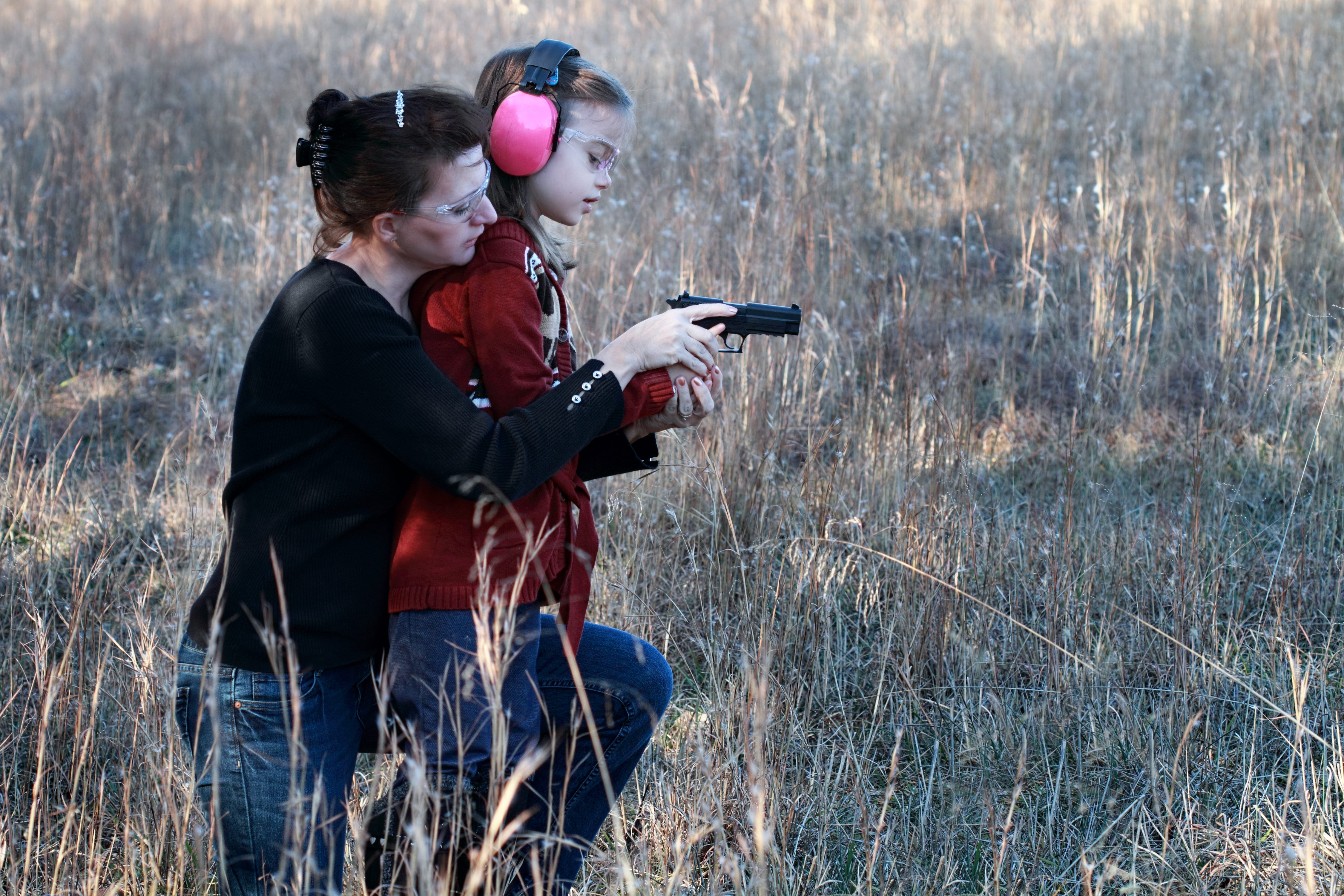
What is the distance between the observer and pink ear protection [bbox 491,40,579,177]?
6.17 ft

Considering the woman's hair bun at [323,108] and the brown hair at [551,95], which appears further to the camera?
the brown hair at [551,95]

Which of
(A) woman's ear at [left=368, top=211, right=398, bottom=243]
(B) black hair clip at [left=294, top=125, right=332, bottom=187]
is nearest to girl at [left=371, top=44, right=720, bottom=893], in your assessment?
(A) woman's ear at [left=368, top=211, right=398, bottom=243]

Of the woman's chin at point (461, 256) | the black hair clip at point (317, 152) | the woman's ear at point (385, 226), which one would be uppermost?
the black hair clip at point (317, 152)

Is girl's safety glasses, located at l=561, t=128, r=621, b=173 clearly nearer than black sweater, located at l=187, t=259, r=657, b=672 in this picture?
No

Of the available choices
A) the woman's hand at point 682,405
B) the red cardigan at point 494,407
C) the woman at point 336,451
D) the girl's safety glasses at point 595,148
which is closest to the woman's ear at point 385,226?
the woman at point 336,451

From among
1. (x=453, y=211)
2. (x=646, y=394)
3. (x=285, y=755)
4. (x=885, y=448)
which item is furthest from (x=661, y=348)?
(x=885, y=448)

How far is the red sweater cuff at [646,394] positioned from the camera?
1.84 meters

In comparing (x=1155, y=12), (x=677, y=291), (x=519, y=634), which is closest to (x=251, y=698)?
(x=519, y=634)

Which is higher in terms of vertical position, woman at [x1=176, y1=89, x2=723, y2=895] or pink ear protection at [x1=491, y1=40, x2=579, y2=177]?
pink ear protection at [x1=491, y1=40, x2=579, y2=177]

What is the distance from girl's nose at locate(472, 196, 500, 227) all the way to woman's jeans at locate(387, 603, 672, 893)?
0.63 metres

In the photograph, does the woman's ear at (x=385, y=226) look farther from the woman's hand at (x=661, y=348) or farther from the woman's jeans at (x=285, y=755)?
the woman's jeans at (x=285, y=755)

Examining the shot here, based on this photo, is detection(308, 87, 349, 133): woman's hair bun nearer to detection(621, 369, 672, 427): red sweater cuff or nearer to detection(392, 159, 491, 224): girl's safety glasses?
detection(392, 159, 491, 224): girl's safety glasses

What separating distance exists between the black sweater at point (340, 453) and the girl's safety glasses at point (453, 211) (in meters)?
0.14

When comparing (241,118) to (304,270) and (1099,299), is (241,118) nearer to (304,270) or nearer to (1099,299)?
(1099,299)
